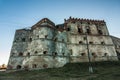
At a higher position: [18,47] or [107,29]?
[107,29]

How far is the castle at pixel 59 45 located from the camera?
93.9 ft

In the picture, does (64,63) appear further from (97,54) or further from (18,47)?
(18,47)

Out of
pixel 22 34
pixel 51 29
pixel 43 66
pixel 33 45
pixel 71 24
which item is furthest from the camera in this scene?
pixel 71 24

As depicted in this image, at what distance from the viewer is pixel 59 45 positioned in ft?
104

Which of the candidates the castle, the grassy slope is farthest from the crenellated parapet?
the grassy slope

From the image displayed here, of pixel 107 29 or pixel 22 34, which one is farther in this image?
pixel 107 29

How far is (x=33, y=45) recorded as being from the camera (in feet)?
97.6

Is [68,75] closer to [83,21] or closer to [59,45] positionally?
[59,45]

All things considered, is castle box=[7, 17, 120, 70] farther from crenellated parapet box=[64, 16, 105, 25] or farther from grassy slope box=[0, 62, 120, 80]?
grassy slope box=[0, 62, 120, 80]

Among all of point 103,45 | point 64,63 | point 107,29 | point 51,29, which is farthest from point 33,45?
point 107,29

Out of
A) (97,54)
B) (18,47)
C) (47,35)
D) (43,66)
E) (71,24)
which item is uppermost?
(71,24)

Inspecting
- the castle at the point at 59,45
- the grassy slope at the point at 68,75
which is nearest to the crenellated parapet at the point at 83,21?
the castle at the point at 59,45

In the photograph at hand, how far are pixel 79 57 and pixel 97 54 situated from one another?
571 centimetres

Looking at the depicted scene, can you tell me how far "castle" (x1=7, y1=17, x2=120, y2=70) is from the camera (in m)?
28.6
